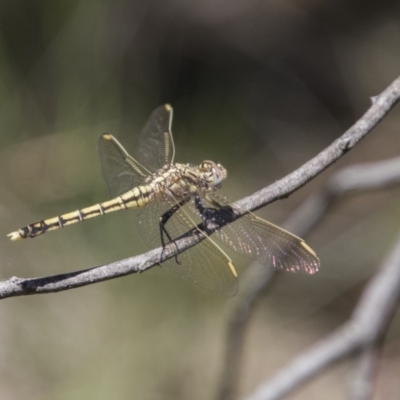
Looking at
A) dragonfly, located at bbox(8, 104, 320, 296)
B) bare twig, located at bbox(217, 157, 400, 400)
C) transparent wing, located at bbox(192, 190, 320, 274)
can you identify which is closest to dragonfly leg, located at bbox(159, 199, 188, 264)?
dragonfly, located at bbox(8, 104, 320, 296)

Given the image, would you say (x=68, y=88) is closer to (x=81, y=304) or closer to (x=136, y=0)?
(x=136, y=0)

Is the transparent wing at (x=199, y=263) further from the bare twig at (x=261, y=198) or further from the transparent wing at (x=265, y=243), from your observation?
the bare twig at (x=261, y=198)

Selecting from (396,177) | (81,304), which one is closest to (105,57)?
(81,304)

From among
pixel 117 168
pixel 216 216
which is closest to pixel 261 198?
pixel 216 216

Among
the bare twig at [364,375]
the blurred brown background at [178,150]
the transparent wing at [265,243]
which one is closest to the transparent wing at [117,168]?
the transparent wing at [265,243]

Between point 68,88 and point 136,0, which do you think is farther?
point 136,0

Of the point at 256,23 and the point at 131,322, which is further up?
the point at 256,23

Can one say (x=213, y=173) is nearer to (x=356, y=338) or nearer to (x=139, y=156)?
(x=139, y=156)
